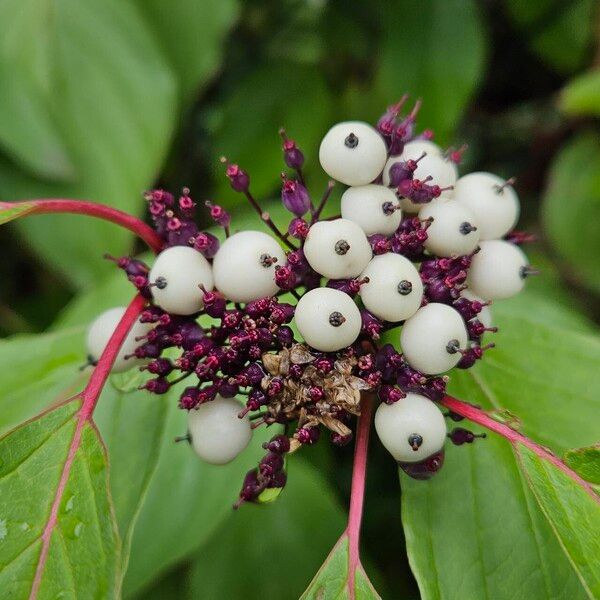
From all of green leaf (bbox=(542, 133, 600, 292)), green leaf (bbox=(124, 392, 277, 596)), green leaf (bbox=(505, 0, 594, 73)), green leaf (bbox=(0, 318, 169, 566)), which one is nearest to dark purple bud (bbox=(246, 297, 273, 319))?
green leaf (bbox=(0, 318, 169, 566))

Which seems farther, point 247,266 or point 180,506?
point 180,506

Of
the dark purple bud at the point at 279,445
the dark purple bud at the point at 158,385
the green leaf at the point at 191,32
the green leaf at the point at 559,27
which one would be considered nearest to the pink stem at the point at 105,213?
the dark purple bud at the point at 158,385

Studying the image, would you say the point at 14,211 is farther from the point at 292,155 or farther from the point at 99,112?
the point at 99,112

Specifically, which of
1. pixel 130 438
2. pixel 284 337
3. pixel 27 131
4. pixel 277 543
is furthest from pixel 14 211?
pixel 277 543

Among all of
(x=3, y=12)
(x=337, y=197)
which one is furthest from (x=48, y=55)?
(x=337, y=197)

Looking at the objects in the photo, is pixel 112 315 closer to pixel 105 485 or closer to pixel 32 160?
pixel 105 485

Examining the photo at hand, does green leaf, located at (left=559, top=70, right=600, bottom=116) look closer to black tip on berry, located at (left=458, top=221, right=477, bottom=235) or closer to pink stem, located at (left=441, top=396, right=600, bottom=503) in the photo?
black tip on berry, located at (left=458, top=221, right=477, bottom=235)

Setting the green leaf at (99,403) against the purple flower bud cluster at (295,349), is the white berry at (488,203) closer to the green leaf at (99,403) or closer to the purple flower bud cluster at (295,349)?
the purple flower bud cluster at (295,349)
